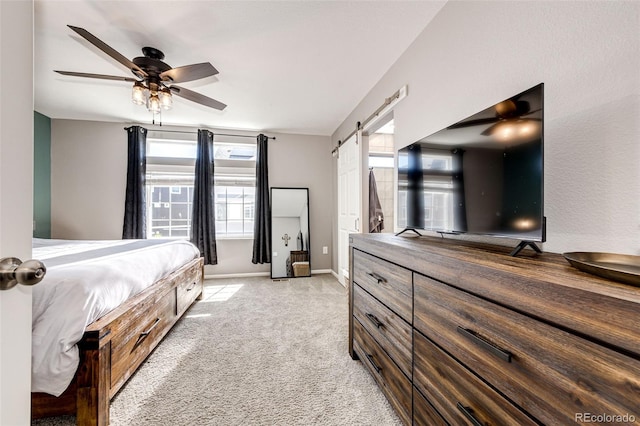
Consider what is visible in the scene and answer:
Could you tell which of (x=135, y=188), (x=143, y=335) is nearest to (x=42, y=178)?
(x=135, y=188)

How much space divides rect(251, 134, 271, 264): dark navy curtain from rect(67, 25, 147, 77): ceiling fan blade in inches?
88.3

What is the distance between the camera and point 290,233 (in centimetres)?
447

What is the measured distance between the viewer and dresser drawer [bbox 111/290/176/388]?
1456mm

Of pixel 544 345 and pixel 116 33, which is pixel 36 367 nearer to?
pixel 544 345

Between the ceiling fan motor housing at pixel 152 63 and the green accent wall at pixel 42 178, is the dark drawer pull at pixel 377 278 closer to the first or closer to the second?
the ceiling fan motor housing at pixel 152 63

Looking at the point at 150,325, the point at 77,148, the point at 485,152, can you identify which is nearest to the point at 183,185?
the point at 77,148

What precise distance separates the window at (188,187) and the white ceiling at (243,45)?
36.5 inches

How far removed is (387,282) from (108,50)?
95.1 inches

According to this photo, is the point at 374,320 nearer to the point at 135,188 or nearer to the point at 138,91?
the point at 138,91

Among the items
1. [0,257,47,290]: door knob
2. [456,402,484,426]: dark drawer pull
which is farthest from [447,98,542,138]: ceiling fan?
[0,257,47,290]: door knob

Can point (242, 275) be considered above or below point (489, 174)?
below

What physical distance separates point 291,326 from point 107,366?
1.44 m

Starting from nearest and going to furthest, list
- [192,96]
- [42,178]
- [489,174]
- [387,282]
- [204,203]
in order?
[489,174], [387,282], [192,96], [42,178], [204,203]

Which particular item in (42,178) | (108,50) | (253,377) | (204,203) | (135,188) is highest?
(108,50)
